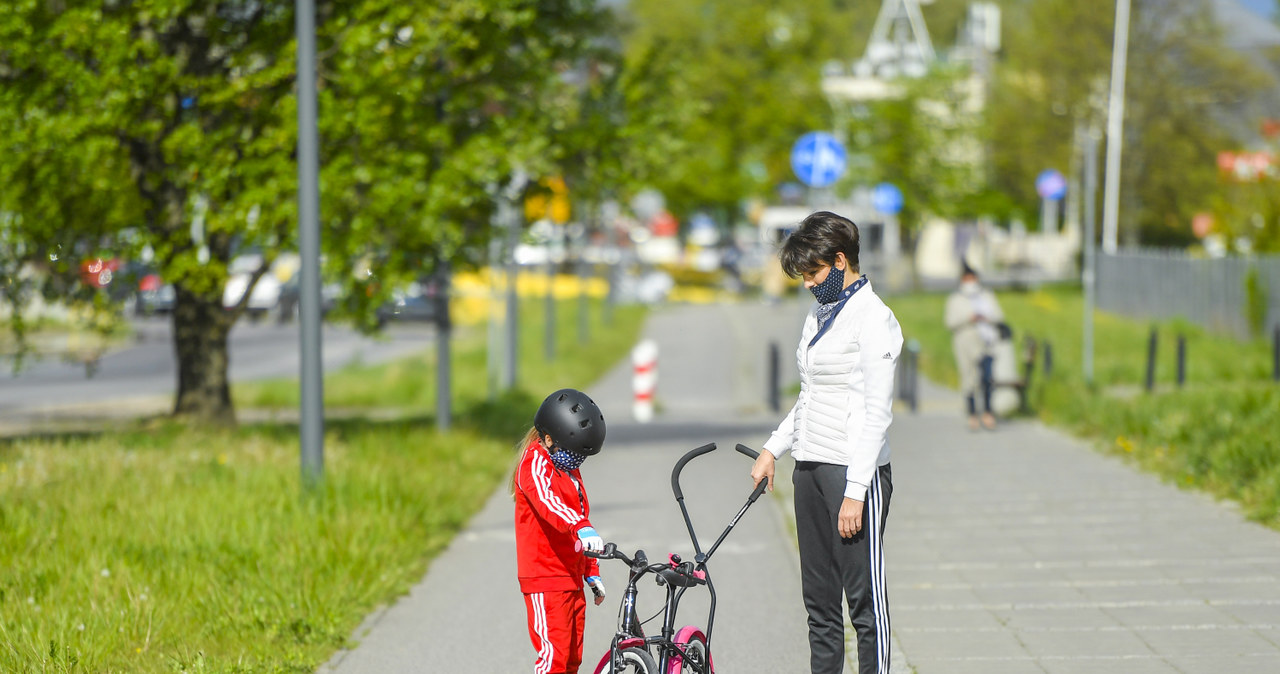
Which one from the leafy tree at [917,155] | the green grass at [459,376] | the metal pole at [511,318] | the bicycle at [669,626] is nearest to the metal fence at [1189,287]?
the leafy tree at [917,155]

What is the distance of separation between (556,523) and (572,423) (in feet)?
0.98

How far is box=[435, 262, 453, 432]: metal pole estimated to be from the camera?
13.8 meters

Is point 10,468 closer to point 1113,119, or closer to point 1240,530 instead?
point 1240,530

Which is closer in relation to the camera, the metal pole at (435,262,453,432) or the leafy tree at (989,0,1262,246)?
the metal pole at (435,262,453,432)

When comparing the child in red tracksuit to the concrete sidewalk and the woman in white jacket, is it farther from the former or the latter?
the concrete sidewalk

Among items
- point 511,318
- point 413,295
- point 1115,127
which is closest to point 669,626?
point 413,295

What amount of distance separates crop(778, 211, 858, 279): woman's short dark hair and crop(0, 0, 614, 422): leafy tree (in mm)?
7348

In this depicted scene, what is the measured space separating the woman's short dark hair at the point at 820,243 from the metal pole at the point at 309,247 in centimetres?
527

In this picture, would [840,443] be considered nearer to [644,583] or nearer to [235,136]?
[644,583]

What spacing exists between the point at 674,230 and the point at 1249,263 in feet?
189

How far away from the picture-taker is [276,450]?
11.2 metres

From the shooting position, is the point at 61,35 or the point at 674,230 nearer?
the point at 61,35

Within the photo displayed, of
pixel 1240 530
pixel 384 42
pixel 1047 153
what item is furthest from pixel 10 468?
pixel 1047 153

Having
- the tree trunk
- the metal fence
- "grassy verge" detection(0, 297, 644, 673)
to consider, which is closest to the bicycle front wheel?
"grassy verge" detection(0, 297, 644, 673)
